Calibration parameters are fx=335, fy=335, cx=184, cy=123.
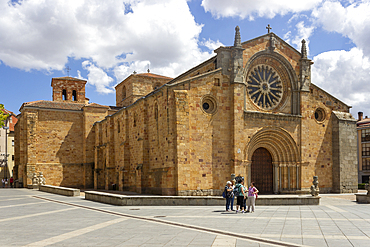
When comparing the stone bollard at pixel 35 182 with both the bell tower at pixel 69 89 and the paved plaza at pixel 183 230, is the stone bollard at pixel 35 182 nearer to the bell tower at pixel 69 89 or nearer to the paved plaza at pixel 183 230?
the bell tower at pixel 69 89

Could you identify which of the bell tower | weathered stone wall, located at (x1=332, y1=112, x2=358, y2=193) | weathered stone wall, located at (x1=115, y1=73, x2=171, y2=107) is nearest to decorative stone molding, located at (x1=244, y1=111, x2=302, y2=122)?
Answer: weathered stone wall, located at (x1=332, y1=112, x2=358, y2=193)

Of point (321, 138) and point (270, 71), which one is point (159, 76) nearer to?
point (270, 71)

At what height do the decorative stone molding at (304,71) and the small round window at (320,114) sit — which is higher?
the decorative stone molding at (304,71)

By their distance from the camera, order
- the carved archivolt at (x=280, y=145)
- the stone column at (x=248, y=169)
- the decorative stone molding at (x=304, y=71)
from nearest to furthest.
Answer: the stone column at (x=248, y=169), the carved archivolt at (x=280, y=145), the decorative stone molding at (x=304, y=71)

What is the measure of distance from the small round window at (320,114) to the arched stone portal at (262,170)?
20.3 feet

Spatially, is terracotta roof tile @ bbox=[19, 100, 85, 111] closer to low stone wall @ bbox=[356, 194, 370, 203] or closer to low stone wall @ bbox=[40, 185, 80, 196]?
low stone wall @ bbox=[40, 185, 80, 196]

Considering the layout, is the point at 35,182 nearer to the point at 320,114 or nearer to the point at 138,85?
the point at 138,85

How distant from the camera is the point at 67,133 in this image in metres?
41.2

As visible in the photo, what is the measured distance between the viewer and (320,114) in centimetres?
3127

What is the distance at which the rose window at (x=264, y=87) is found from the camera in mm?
28156

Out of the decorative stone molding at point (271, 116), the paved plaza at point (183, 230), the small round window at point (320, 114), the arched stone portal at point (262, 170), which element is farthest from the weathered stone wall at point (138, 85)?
the paved plaza at point (183, 230)

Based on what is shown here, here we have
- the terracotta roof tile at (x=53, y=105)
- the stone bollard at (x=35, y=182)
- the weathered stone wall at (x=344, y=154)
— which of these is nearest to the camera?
the weathered stone wall at (x=344, y=154)

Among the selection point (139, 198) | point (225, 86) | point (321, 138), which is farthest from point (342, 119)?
point (139, 198)

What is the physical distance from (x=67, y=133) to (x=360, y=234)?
37.2m
